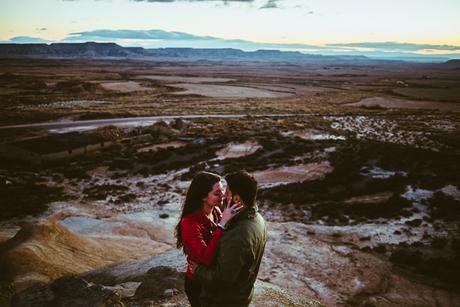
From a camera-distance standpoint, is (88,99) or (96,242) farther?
(88,99)

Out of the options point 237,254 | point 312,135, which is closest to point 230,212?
point 237,254

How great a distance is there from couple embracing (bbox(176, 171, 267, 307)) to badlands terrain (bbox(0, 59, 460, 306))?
2.71 m

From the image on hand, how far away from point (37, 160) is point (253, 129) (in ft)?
74.8

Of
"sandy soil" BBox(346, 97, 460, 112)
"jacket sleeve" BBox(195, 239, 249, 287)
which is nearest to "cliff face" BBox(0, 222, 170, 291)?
"jacket sleeve" BBox(195, 239, 249, 287)

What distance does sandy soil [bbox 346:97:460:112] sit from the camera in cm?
6607

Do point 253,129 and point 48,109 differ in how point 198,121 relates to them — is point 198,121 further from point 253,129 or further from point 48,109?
point 48,109

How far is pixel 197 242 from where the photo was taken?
3875 millimetres

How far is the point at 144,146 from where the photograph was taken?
34.4 m

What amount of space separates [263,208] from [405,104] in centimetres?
6174

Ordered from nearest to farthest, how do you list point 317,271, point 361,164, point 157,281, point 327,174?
point 157,281 < point 317,271 < point 327,174 < point 361,164

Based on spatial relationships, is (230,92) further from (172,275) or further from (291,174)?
(172,275)

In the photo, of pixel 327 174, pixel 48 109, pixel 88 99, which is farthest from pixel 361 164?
pixel 88 99

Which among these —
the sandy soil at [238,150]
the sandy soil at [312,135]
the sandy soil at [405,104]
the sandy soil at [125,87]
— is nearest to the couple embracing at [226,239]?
the sandy soil at [238,150]

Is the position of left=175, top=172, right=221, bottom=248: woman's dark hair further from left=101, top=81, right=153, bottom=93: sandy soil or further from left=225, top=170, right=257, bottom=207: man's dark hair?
left=101, top=81, right=153, bottom=93: sandy soil
